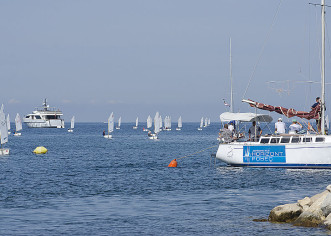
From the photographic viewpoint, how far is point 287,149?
4041 cm

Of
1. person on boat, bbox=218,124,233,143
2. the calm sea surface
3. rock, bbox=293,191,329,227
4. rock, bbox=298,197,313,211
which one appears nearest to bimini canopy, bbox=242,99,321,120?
person on boat, bbox=218,124,233,143

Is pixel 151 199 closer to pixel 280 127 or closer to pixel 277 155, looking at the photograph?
pixel 277 155

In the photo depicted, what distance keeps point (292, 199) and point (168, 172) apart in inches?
690

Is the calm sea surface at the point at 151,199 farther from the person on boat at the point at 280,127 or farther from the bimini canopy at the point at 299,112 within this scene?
the bimini canopy at the point at 299,112

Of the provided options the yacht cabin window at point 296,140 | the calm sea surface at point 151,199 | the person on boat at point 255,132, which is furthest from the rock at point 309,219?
the person on boat at point 255,132

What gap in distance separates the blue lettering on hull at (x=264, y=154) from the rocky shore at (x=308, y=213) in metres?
17.0

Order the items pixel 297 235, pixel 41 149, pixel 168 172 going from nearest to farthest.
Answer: pixel 297 235 < pixel 168 172 < pixel 41 149

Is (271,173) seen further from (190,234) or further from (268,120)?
(190,234)

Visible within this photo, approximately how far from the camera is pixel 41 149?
74.5m

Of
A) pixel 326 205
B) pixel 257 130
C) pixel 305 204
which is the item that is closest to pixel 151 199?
pixel 305 204

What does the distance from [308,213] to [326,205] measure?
928 millimetres

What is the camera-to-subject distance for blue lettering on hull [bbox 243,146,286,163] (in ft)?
134

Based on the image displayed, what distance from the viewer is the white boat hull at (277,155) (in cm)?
3966

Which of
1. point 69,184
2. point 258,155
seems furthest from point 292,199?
point 69,184
